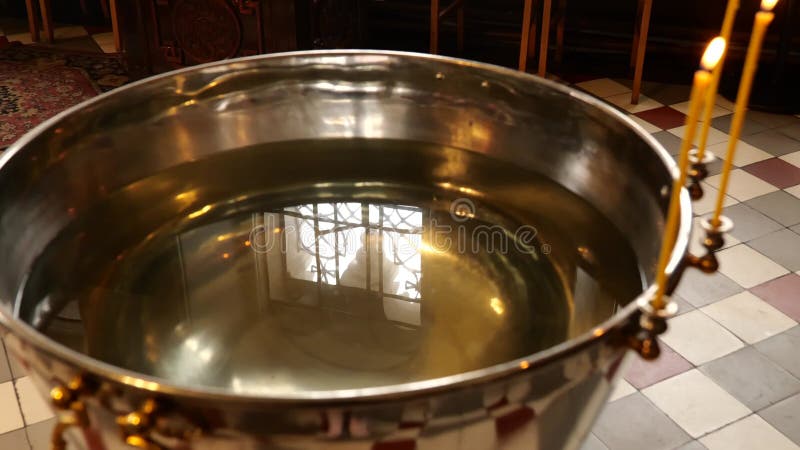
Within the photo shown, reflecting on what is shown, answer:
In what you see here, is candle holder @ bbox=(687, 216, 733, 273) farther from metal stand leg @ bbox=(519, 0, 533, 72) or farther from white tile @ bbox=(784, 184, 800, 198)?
metal stand leg @ bbox=(519, 0, 533, 72)

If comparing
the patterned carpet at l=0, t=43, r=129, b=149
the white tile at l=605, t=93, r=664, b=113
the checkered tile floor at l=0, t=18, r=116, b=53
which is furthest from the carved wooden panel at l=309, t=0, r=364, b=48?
the checkered tile floor at l=0, t=18, r=116, b=53

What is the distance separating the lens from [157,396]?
67cm

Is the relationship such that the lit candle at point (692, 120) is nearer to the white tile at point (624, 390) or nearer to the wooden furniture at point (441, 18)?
the white tile at point (624, 390)

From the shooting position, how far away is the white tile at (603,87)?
11.0 feet

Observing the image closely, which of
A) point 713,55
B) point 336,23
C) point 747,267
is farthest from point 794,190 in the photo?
point 713,55

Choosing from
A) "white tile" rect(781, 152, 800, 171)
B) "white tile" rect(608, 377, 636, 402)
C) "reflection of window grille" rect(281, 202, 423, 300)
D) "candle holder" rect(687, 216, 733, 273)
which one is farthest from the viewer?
"white tile" rect(781, 152, 800, 171)

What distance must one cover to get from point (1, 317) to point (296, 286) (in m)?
0.46

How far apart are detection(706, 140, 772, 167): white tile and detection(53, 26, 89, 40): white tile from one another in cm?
308

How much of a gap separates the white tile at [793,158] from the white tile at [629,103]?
56cm

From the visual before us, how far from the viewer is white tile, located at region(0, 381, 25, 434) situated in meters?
1.70

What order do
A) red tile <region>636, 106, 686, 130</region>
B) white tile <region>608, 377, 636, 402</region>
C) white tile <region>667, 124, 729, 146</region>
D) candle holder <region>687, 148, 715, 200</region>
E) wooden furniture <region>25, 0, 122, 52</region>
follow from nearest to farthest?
candle holder <region>687, 148, 715, 200</region>, white tile <region>608, 377, 636, 402</region>, white tile <region>667, 124, 729, 146</region>, red tile <region>636, 106, 686, 130</region>, wooden furniture <region>25, 0, 122, 52</region>

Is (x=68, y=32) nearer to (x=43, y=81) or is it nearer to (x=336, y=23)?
(x=43, y=81)

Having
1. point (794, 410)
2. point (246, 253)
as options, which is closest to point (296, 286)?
point (246, 253)

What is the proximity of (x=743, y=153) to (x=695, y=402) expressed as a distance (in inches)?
54.2
